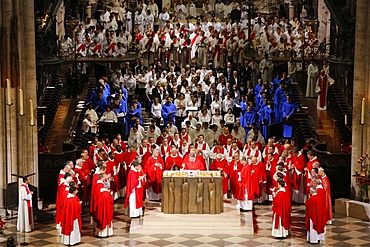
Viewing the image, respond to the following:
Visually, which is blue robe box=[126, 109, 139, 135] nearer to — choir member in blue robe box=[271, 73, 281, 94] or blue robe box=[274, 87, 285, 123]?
blue robe box=[274, 87, 285, 123]

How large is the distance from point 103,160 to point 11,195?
117 inches

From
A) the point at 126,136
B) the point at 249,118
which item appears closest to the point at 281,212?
the point at 249,118

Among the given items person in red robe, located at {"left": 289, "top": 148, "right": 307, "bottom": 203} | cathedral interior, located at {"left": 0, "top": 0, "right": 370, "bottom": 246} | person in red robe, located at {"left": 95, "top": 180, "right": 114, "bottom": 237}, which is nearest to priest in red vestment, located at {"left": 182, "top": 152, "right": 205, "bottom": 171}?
cathedral interior, located at {"left": 0, "top": 0, "right": 370, "bottom": 246}

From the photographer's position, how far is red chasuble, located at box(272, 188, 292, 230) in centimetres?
2425

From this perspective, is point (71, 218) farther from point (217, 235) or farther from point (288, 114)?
point (288, 114)

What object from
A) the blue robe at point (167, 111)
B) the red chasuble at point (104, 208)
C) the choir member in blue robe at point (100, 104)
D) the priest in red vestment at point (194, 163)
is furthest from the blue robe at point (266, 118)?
the red chasuble at point (104, 208)

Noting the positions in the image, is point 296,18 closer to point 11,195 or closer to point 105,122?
point 105,122

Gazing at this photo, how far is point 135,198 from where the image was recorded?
86.0ft

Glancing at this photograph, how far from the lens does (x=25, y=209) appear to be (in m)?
24.8

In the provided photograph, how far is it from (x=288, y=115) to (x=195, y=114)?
2.89 metres

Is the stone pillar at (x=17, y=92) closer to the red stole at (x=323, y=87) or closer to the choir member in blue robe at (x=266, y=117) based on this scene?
the choir member in blue robe at (x=266, y=117)

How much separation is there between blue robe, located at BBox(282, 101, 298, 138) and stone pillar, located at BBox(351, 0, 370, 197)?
16.5 ft

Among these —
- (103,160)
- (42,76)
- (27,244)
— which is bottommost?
(27,244)

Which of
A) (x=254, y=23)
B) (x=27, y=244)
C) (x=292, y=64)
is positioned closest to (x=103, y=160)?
(x=27, y=244)
